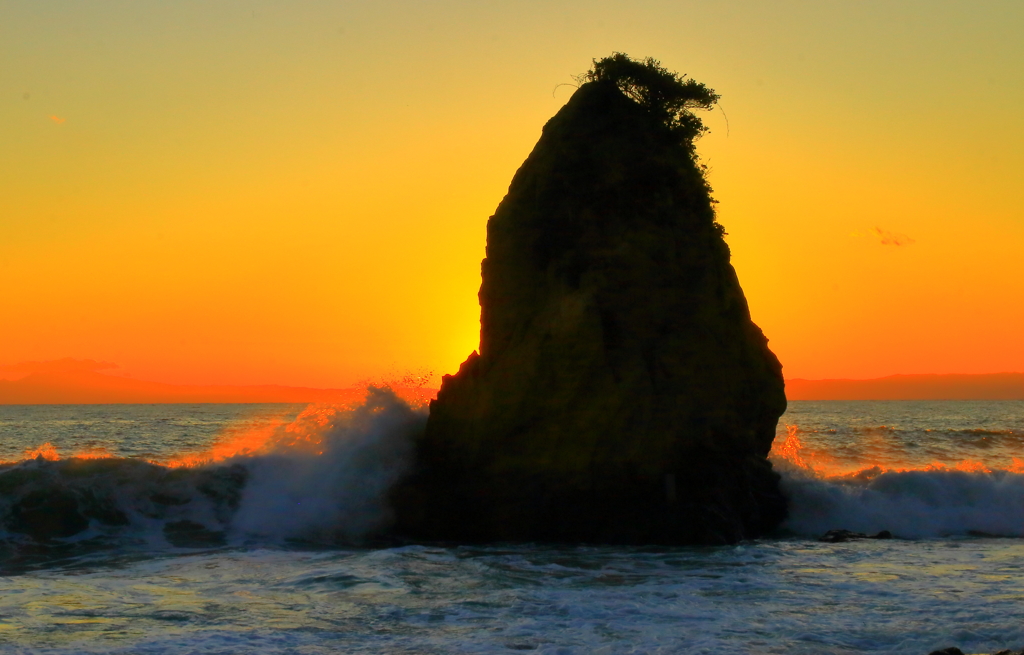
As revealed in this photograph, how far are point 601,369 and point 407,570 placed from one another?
510cm

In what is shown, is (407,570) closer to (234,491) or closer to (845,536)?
(234,491)

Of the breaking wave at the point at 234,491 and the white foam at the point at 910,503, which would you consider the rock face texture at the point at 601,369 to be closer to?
the breaking wave at the point at 234,491

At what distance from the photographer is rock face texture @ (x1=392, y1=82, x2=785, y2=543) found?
1647cm

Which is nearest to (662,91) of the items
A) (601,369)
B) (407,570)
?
(601,369)

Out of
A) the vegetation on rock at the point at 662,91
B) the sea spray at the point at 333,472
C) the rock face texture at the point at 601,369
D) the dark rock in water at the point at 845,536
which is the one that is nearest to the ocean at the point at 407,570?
the sea spray at the point at 333,472

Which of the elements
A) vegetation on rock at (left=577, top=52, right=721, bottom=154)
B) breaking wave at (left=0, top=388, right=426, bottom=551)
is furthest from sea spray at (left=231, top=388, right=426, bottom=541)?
vegetation on rock at (left=577, top=52, right=721, bottom=154)

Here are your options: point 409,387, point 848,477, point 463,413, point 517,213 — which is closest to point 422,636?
point 463,413

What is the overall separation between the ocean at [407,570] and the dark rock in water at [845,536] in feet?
1.24

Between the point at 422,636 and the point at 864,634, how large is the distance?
4.90 m

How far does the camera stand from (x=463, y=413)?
17.9m

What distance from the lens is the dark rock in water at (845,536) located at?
1741 centimetres

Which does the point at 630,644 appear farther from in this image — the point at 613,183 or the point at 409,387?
the point at 409,387

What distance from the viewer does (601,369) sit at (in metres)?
A: 16.5

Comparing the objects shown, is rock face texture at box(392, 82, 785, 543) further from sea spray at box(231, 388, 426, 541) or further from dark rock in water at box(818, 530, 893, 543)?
dark rock in water at box(818, 530, 893, 543)
